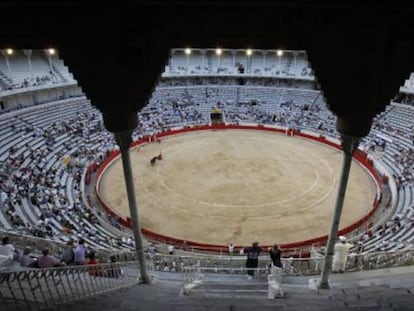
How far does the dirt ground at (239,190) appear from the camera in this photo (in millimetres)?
22125

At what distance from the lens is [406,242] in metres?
17.0

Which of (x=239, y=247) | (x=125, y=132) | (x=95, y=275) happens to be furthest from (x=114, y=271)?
(x=239, y=247)

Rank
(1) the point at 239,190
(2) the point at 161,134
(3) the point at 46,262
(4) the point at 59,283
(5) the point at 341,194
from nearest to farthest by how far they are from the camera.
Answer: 1. (4) the point at 59,283
2. (5) the point at 341,194
3. (3) the point at 46,262
4. (1) the point at 239,190
5. (2) the point at 161,134

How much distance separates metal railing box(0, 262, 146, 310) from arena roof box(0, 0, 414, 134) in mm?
3095

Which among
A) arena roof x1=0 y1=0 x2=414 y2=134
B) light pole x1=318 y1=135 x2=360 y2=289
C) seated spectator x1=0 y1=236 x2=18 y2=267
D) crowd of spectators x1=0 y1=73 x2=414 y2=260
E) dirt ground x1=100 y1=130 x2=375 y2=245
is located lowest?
dirt ground x1=100 y1=130 x2=375 y2=245

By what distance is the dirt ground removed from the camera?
22.1 meters

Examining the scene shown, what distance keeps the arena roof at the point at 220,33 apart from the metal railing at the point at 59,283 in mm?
3095

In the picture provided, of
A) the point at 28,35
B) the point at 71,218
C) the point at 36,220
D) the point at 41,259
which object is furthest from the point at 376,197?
the point at 28,35

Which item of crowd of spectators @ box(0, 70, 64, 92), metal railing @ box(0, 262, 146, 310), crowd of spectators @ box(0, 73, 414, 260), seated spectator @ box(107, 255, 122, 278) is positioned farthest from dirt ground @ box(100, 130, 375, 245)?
crowd of spectators @ box(0, 70, 64, 92)

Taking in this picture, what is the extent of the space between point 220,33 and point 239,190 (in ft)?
69.3

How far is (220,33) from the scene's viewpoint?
233 inches

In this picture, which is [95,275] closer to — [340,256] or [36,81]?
[340,256]

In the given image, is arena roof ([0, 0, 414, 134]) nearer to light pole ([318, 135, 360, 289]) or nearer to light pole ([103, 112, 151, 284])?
light pole ([103, 112, 151, 284])

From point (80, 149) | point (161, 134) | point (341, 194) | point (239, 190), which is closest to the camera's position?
point (341, 194)
